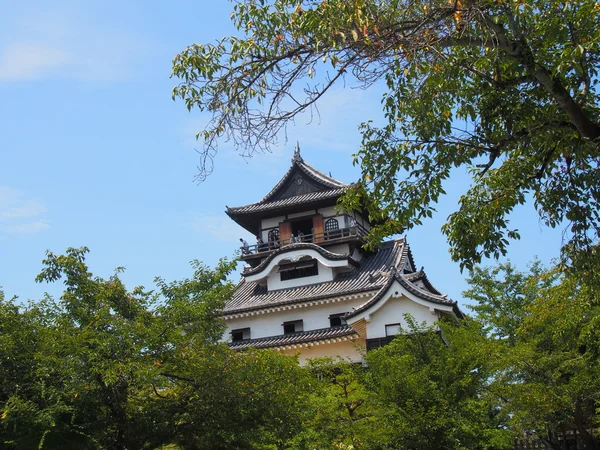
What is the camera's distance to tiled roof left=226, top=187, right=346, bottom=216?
31.6 metres

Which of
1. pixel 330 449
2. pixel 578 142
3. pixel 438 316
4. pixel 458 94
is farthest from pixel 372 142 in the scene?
pixel 438 316

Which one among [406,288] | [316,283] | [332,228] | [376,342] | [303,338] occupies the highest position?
[332,228]

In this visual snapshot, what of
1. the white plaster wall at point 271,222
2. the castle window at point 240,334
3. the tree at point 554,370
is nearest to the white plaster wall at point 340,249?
the white plaster wall at point 271,222

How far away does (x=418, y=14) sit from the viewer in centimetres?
823

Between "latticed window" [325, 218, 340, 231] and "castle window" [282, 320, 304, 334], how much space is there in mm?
5125

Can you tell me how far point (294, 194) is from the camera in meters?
33.7

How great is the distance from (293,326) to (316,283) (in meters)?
2.33

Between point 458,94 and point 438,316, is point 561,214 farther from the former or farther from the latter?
point 438,316

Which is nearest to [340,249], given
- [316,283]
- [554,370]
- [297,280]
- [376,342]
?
[316,283]

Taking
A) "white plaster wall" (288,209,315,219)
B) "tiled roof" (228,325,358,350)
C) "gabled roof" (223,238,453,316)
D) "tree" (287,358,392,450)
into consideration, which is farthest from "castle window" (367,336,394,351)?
"white plaster wall" (288,209,315,219)

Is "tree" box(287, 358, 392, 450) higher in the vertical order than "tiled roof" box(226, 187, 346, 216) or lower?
lower

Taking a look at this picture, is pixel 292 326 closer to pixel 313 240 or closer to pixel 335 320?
pixel 335 320

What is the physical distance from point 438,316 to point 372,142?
17.9m

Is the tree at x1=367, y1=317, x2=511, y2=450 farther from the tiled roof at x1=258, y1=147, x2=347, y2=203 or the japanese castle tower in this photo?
the tiled roof at x1=258, y1=147, x2=347, y2=203
